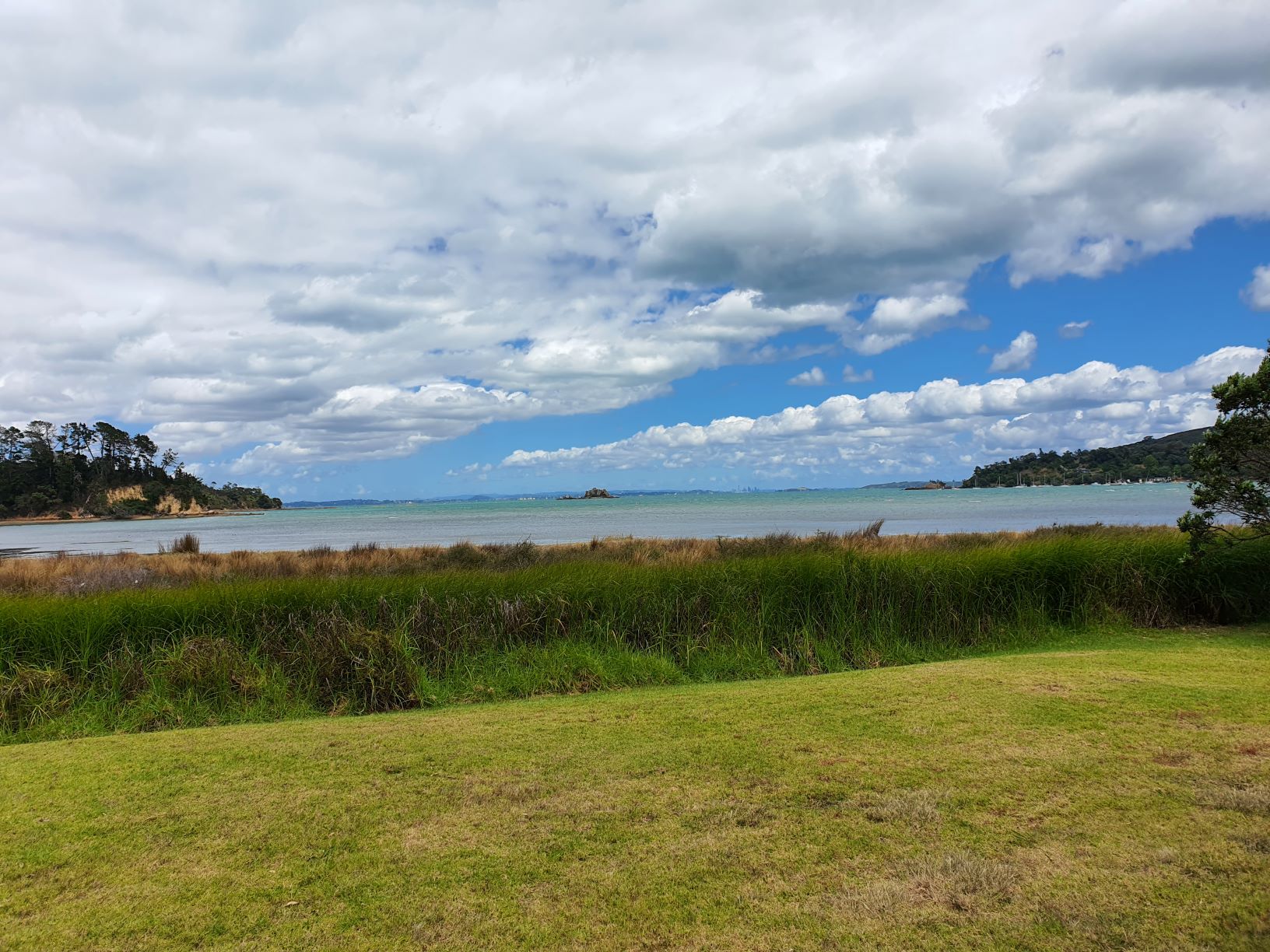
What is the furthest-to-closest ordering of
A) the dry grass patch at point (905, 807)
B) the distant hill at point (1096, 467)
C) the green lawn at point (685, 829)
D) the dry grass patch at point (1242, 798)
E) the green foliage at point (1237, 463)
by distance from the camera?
the distant hill at point (1096, 467)
the green foliage at point (1237, 463)
the dry grass patch at point (905, 807)
the dry grass patch at point (1242, 798)
the green lawn at point (685, 829)

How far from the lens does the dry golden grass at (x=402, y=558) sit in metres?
13.2

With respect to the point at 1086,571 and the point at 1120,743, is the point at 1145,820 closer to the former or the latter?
the point at 1120,743

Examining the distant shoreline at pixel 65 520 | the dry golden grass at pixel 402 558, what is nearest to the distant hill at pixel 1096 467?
the dry golden grass at pixel 402 558

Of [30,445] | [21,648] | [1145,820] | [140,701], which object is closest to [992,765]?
[1145,820]

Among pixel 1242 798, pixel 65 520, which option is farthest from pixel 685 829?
pixel 65 520

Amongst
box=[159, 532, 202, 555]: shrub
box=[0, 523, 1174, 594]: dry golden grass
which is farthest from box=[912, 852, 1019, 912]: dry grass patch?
box=[159, 532, 202, 555]: shrub

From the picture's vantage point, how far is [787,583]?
8.91m

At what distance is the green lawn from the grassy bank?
6.50 feet

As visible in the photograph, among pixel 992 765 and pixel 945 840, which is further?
pixel 992 765

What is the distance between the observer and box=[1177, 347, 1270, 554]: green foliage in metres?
8.13

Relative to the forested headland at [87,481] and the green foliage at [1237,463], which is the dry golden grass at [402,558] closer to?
the green foliage at [1237,463]

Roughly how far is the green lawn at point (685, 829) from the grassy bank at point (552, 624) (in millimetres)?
1982

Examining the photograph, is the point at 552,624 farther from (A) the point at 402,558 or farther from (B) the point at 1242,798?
(A) the point at 402,558

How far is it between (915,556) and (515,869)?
26.2 feet
